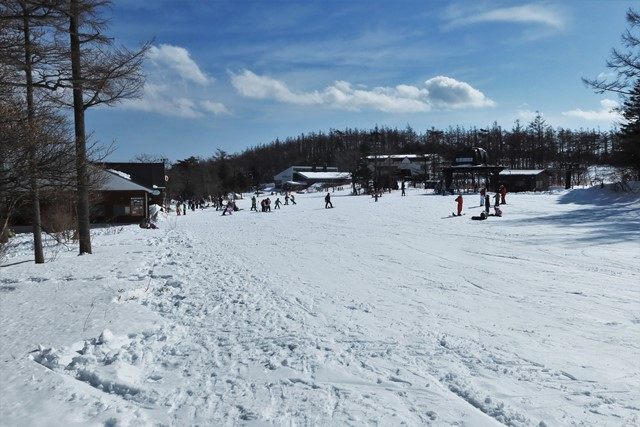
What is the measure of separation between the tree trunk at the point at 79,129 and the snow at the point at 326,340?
6.99 ft

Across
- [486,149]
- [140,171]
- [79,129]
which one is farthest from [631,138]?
[486,149]

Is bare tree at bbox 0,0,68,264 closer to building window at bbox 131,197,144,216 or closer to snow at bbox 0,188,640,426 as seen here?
snow at bbox 0,188,640,426

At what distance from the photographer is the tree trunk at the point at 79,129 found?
947 centimetres

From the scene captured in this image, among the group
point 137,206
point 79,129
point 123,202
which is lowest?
point 137,206

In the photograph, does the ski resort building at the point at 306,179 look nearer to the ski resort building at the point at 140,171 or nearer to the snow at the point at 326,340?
the ski resort building at the point at 140,171

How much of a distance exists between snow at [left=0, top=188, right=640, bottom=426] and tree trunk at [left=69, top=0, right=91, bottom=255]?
2.13 meters

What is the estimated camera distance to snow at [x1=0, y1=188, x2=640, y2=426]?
4645 mm

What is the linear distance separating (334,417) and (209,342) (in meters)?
2.77

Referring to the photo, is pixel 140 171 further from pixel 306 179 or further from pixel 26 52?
pixel 306 179

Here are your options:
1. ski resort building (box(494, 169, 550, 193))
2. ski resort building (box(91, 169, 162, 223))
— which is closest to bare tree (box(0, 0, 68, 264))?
ski resort building (box(91, 169, 162, 223))

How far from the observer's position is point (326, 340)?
6.70 metres

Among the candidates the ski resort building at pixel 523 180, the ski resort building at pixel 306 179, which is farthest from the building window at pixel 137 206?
the ski resort building at pixel 306 179

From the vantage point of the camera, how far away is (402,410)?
4.59 metres

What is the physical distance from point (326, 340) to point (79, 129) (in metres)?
12.8
